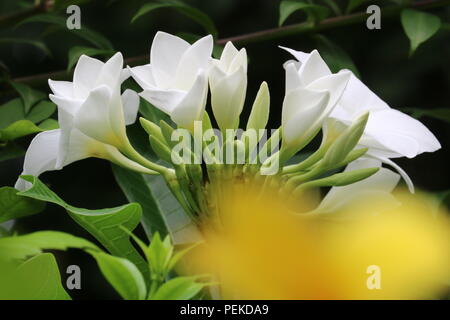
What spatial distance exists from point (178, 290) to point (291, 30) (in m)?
0.62

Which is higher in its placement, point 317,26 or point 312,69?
point 317,26

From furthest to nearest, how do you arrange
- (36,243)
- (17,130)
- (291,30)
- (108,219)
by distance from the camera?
1. (291,30)
2. (17,130)
3. (108,219)
4. (36,243)

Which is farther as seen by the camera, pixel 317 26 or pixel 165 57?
pixel 317 26

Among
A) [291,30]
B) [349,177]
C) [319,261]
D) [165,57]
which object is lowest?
[319,261]

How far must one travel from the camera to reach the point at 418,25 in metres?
0.89

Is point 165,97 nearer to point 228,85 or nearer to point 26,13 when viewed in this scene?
point 228,85

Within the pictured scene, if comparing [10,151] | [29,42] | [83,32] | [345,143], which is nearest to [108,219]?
[345,143]

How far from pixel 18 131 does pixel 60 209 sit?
0.76 ft

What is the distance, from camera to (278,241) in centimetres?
36

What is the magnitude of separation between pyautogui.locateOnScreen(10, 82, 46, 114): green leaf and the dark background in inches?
2.2

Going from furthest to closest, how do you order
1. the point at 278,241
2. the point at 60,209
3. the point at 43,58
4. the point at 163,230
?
1. the point at 43,58
2. the point at 60,209
3. the point at 163,230
4. the point at 278,241

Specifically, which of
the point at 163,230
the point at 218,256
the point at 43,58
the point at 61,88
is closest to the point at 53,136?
the point at 61,88

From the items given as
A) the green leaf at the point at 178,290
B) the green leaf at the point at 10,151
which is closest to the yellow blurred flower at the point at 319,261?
the green leaf at the point at 178,290

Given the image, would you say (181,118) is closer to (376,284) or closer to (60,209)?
(376,284)
